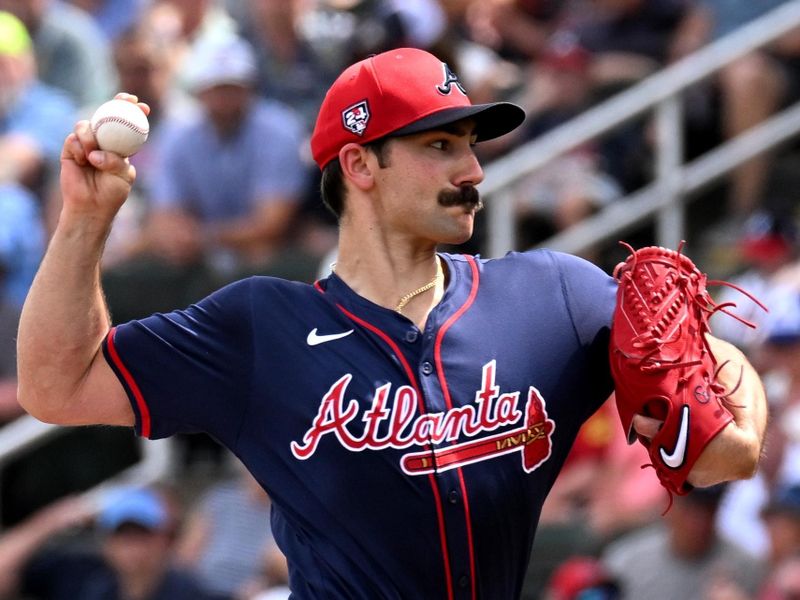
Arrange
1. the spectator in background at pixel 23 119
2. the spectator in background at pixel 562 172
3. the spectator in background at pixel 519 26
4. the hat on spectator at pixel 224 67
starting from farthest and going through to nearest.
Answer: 1. the spectator in background at pixel 519 26
2. the spectator in background at pixel 23 119
3. the hat on spectator at pixel 224 67
4. the spectator in background at pixel 562 172

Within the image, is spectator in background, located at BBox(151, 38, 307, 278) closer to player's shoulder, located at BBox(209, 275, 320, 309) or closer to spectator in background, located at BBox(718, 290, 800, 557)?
spectator in background, located at BBox(718, 290, 800, 557)

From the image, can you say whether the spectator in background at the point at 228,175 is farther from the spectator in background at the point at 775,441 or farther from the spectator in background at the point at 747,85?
the spectator in background at the point at 775,441

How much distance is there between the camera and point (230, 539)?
22.9ft

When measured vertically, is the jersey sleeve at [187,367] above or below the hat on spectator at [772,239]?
above

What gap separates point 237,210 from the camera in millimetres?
7922

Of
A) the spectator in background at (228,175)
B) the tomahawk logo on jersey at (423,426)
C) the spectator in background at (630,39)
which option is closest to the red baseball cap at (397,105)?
the tomahawk logo on jersey at (423,426)

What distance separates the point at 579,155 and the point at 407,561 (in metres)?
4.43

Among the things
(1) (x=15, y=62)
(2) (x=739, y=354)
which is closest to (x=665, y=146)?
(1) (x=15, y=62)

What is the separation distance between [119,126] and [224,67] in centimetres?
479

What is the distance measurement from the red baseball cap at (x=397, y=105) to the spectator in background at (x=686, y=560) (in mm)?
2496

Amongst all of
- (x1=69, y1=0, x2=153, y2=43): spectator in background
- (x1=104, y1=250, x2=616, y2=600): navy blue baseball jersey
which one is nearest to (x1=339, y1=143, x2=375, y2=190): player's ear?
(x1=104, y1=250, x2=616, y2=600): navy blue baseball jersey

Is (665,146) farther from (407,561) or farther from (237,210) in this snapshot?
(407,561)

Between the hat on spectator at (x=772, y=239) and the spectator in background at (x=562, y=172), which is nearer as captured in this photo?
the hat on spectator at (x=772, y=239)

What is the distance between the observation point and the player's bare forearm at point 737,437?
329 cm
